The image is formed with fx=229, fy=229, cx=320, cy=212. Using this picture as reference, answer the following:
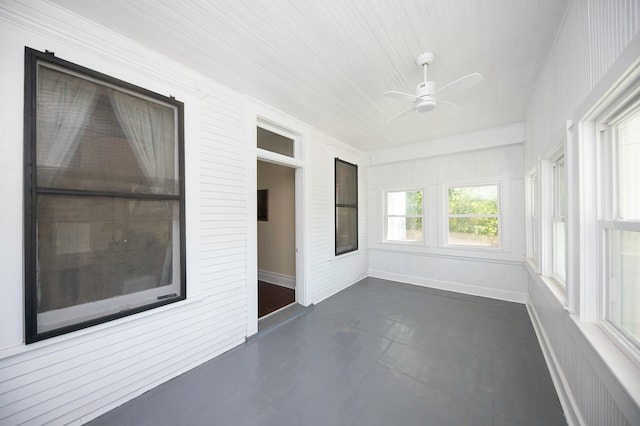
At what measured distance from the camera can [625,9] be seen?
972 millimetres

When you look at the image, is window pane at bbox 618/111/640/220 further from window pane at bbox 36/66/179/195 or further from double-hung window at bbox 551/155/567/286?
window pane at bbox 36/66/179/195

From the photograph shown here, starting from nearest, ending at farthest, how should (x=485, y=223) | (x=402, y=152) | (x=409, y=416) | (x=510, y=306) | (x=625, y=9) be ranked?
(x=625, y=9) < (x=409, y=416) < (x=510, y=306) < (x=485, y=223) < (x=402, y=152)

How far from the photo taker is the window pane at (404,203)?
189 inches

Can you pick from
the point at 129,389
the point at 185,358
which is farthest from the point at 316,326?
the point at 129,389

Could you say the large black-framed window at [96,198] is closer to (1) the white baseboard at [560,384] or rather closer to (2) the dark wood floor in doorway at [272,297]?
(2) the dark wood floor in doorway at [272,297]

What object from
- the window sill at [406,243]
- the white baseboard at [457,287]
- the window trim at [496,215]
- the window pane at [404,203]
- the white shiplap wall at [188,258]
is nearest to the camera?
the white shiplap wall at [188,258]

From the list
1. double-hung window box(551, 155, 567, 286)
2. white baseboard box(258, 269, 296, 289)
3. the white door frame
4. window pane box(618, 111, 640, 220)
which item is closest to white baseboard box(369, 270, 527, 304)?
double-hung window box(551, 155, 567, 286)

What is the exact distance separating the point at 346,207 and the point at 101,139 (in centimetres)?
369

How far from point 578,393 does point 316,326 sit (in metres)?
2.33

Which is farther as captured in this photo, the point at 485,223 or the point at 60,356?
the point at 485,223

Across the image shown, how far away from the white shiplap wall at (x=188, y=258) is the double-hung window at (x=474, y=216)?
3.75 m

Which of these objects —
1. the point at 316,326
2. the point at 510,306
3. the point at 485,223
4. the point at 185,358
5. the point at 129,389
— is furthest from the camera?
the point at 485,223

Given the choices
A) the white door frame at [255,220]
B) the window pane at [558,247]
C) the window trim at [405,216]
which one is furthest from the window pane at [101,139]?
the window trim at [405,216]

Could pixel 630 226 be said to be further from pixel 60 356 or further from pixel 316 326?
pixel 60 356
